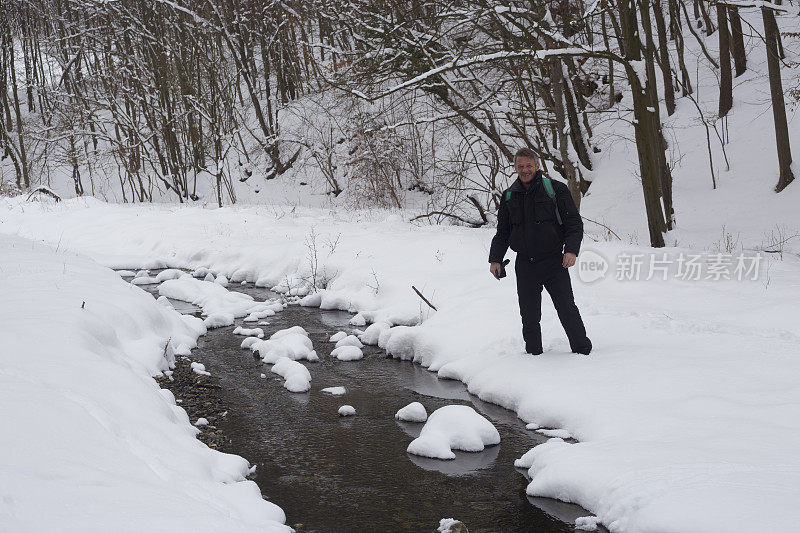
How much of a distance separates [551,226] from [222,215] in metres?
13.3

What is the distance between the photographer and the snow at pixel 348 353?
24.7 ft

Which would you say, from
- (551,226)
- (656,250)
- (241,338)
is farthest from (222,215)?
(551,226)

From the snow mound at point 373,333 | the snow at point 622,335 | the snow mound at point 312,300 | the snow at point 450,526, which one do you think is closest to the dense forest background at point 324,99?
the snow at point 622,335

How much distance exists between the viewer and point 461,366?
682 cm

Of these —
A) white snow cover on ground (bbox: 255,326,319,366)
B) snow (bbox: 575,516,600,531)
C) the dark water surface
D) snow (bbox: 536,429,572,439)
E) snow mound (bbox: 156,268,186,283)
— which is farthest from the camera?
snow mound (bbox: 156,268,186,283)

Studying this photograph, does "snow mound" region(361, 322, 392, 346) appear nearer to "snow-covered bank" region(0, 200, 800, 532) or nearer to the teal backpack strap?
"snow-covered bank" region(0, 200, 800, 532)

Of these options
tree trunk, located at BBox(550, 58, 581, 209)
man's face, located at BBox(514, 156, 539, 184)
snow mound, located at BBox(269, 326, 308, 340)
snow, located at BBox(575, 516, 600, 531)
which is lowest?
snow, located at BBox(575, 516, 600, 531)

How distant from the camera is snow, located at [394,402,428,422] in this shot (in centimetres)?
567

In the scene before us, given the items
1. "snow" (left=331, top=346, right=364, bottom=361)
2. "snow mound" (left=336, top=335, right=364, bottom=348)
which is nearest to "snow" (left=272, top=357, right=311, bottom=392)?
Result: "snow" (left=331, top=346, right=364, bottom=361)

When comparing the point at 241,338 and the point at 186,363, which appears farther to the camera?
the point at 241,338

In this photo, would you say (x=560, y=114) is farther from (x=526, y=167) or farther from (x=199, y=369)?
(x=199, y=369)

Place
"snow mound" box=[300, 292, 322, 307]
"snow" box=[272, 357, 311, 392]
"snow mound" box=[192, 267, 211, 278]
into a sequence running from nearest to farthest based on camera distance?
"snow" box=[272, 357, 311, 392] → "snow mound" box=[300, 292, 322, 307] → "snow mound" box=[192, 267, 211, 278]

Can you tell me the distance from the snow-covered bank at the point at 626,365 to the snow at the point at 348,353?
1.22 feet

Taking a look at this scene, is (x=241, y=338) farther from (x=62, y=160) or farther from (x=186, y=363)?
(x=62, y=160)
